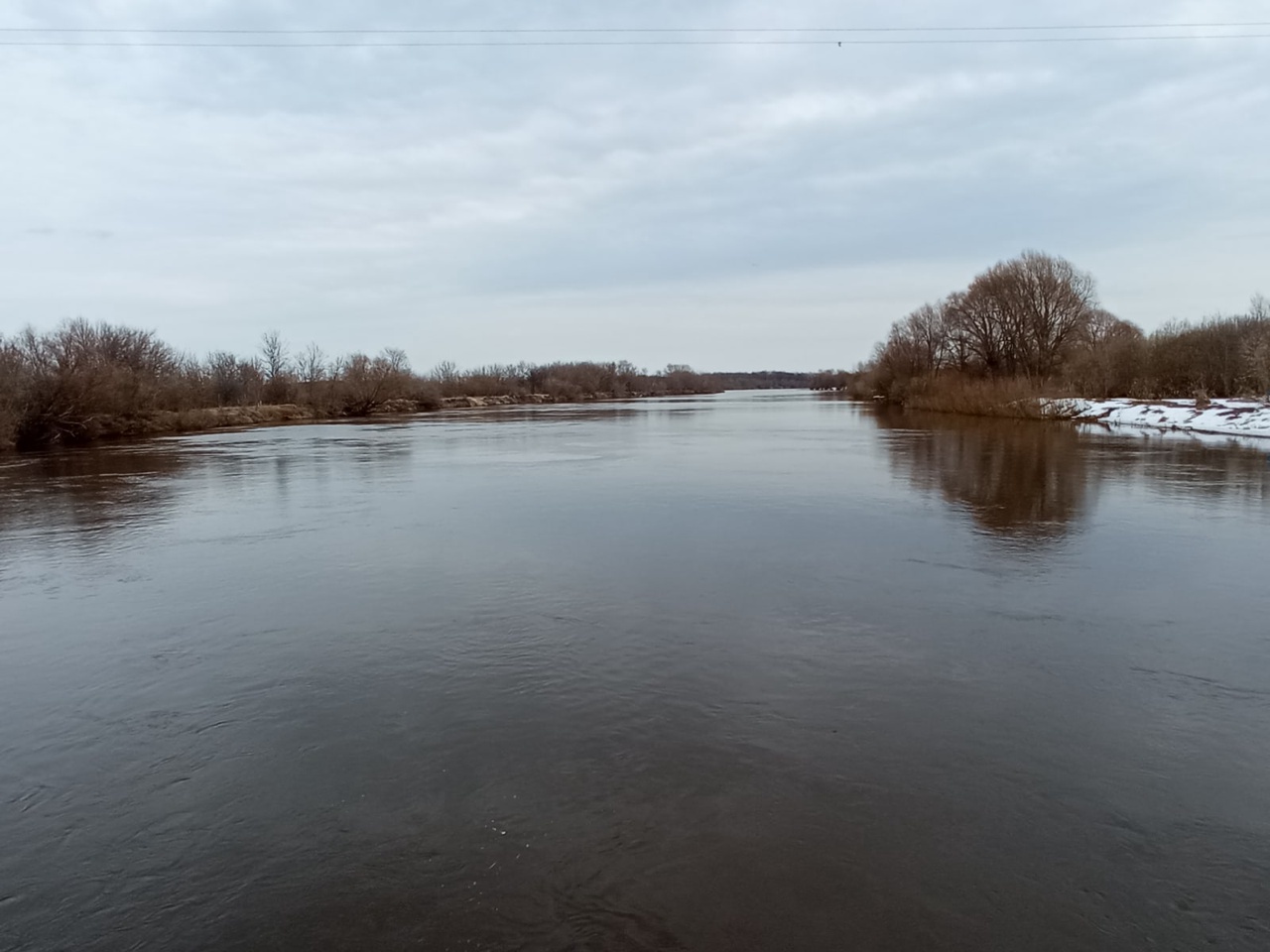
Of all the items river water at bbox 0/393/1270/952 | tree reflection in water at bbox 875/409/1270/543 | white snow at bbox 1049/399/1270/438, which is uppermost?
white snow at bbox 1049/399/1270/438

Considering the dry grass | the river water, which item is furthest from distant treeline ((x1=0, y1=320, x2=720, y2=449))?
the dry grass

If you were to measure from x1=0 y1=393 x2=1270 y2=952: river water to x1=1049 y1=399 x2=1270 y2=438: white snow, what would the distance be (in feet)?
69.1

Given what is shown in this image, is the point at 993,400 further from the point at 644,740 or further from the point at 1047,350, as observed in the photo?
the point at 644,740

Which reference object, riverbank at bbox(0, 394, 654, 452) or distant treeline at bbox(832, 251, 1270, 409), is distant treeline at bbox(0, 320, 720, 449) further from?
distant treeline at bbox(832, 251, 1270, 409)

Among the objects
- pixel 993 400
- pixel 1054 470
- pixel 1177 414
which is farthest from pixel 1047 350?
pixel 1054 470

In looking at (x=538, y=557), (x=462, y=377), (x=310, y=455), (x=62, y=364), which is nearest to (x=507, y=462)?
(x=310, y=455)

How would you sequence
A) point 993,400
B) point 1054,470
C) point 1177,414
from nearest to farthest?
point 1054,470
point 1177,414
point 993,400

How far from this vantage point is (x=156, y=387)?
1687 inches

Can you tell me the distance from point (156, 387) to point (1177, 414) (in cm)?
4895

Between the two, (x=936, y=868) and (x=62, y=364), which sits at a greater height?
(x=62, y=364)

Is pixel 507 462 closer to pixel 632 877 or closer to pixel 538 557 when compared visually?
pixel 538 557

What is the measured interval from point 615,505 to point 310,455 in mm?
15955

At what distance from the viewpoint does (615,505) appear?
13.8 metres

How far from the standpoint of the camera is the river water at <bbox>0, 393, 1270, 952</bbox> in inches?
134
